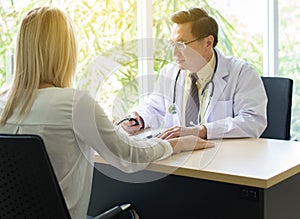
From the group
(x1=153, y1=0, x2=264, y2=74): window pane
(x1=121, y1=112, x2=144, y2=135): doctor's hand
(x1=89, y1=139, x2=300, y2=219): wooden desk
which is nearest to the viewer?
(x1=89, y1=139, x2=300, y2=219): wooden desk

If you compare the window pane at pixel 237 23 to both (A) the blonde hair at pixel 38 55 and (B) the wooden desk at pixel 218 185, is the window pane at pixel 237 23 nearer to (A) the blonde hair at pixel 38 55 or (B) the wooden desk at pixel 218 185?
(B) the wooden desk at pixel 218 185

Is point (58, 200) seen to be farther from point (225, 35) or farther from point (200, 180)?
point (225, 35)

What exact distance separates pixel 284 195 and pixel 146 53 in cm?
165

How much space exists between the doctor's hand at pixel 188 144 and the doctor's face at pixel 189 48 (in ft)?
1.86

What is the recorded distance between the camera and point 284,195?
1.74 meters

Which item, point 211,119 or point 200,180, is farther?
point 211,119

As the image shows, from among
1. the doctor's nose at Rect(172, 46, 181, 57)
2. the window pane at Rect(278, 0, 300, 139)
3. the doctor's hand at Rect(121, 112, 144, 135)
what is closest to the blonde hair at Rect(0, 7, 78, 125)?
the doctor's hand at Rect(121, 112, 144, 135)

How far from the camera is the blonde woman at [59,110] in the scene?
4.99ft

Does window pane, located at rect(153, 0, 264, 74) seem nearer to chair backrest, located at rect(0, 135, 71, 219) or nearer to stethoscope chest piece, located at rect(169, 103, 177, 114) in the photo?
stethoscope chest piece, located at rect(169, 103, 177, 114)

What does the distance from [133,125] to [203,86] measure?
15.7 inches

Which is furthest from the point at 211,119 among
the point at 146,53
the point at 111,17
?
the point at 111,17

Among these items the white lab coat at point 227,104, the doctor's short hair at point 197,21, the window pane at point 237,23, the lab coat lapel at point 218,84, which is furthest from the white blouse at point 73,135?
the window pane at point 237,23

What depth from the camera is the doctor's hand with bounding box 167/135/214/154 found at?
186 centimetres

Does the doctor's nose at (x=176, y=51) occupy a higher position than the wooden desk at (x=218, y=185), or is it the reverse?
the doctor's nose at (x=176, y=51)
